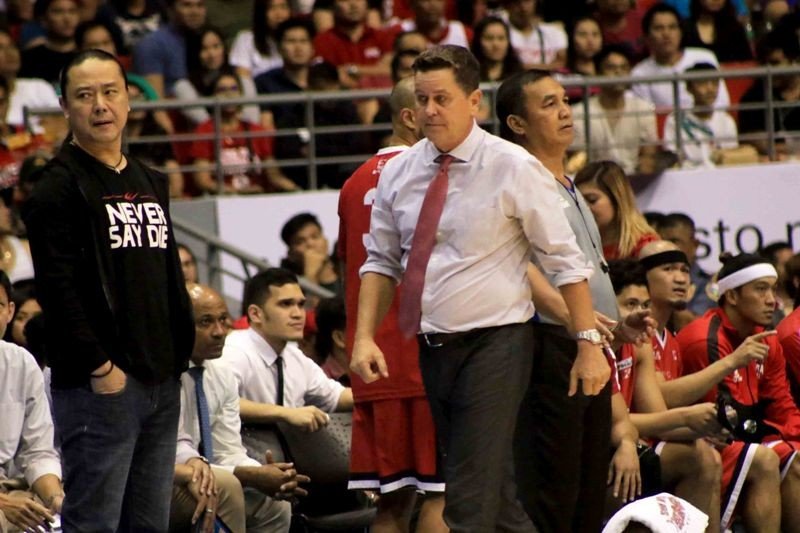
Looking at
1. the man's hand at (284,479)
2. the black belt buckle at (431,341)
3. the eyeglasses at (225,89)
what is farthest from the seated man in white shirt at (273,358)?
the eyeglasses at (225,89)

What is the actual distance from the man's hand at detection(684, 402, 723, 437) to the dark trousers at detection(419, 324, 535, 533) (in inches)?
84.8

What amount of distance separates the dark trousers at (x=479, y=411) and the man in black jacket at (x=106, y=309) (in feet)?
3.11

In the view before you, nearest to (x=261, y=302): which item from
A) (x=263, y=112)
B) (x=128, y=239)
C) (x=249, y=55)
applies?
(x=128, y=239)

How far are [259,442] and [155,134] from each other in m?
4.44

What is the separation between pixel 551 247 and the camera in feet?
18.3

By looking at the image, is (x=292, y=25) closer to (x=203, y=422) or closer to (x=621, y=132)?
(x=621, y=132)

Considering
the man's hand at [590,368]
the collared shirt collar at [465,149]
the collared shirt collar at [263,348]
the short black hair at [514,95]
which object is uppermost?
the short black hair at [514,95]

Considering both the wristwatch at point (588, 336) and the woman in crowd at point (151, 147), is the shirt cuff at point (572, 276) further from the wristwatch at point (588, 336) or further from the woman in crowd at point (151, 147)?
the woman in crowd at point (151, 147)

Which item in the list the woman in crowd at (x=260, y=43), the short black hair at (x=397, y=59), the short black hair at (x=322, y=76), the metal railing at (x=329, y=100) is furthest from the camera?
the woman in crowd at (x=260, y=43)

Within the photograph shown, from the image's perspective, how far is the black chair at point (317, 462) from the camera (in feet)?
26.0

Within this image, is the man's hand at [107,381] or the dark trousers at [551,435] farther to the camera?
the dark trousers at [551,435]

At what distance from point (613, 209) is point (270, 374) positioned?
6.27 feet

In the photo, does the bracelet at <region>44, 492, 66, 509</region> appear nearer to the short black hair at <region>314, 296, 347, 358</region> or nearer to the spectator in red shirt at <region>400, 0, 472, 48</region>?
the short black hair at <region>314, 296, 347, 358</region>

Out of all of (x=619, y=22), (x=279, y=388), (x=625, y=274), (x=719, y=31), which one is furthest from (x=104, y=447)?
(x=719, y=31)
